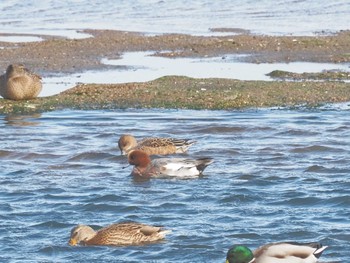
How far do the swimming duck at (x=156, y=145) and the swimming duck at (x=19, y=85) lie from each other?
4.55 metres

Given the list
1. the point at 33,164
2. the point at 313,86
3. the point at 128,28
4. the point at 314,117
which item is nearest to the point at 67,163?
the point at 33,164

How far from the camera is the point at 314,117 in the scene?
61.9 feet

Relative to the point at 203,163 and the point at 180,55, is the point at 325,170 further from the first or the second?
the point at 180,55

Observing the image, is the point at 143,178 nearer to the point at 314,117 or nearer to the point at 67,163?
the point at 67,163

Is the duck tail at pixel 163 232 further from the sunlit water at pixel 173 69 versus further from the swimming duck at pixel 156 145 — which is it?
the sunlit water at pixel 173 69

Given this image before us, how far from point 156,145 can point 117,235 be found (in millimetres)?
4730

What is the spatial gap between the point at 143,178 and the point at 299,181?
2.04 m

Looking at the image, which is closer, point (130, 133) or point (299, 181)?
point (299, 181)

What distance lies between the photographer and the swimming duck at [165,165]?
15.1 metres

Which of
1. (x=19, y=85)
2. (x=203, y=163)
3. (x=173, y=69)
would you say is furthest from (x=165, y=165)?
(x=173, y=69)

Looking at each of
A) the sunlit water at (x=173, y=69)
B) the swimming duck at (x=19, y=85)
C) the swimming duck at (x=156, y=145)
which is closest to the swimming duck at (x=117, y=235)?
the swimming duck at (x=156, y=145)

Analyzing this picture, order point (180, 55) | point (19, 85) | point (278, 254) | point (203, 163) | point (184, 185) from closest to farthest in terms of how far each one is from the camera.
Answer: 1. point (278, 254)
2. point (184, 185)
3. point (203, 163)
4. point (19, 85)
5. point (180, 55)

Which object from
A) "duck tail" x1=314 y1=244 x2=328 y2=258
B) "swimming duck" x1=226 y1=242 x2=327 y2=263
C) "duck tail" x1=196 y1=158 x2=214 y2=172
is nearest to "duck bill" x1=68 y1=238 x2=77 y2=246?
"swimming duck" x1=226 y1=242 x2=327 y2=263

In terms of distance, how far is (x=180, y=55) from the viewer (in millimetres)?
27406
